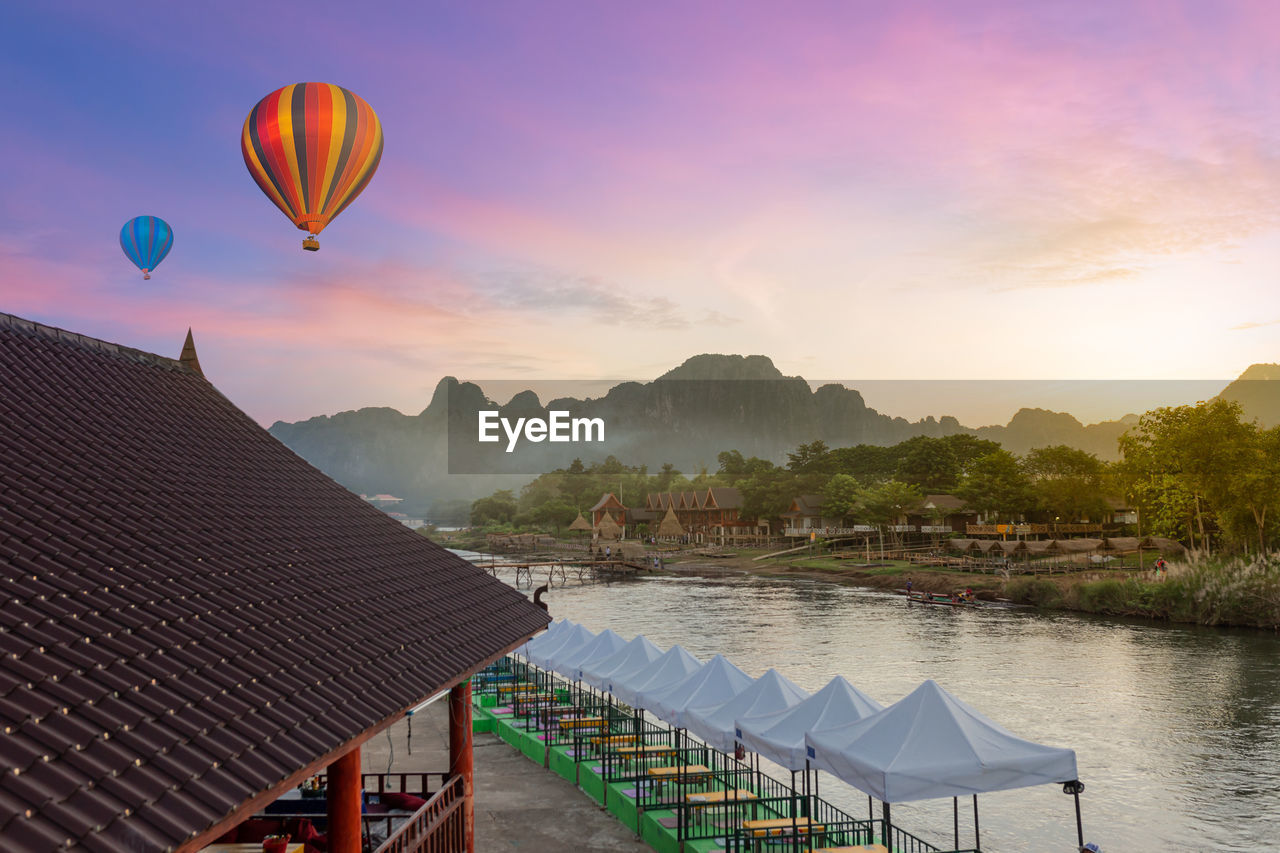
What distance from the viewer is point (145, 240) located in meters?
25.4

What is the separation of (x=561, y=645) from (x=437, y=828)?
18.3 meters

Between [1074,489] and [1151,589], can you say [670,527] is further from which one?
[1151,589]

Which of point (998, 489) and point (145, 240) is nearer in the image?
point (145, 240)

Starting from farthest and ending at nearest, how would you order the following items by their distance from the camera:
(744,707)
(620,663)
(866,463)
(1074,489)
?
(866,463) < (1074,489) < (620,663) < (744,707)


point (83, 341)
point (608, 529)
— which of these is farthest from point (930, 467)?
point (83, 341)

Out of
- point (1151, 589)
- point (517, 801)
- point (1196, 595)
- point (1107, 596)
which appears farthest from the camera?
point (1107, 596)

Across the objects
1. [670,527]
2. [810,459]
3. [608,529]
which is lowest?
[608,529]

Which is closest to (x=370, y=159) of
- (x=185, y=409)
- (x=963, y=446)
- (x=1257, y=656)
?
(x=185, y=409)

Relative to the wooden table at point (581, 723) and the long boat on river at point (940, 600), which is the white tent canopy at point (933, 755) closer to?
the wooden table at point (581, 723)

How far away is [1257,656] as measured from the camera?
4362cm

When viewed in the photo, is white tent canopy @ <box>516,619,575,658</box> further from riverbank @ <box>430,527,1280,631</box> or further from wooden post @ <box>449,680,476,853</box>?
riverbank @ <box>430,527,1280,631</box>

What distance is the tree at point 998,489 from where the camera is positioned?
352 feet

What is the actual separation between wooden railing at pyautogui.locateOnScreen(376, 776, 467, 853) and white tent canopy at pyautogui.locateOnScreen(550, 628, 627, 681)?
47.4 ft

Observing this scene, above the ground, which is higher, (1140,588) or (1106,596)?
(1140,588)
